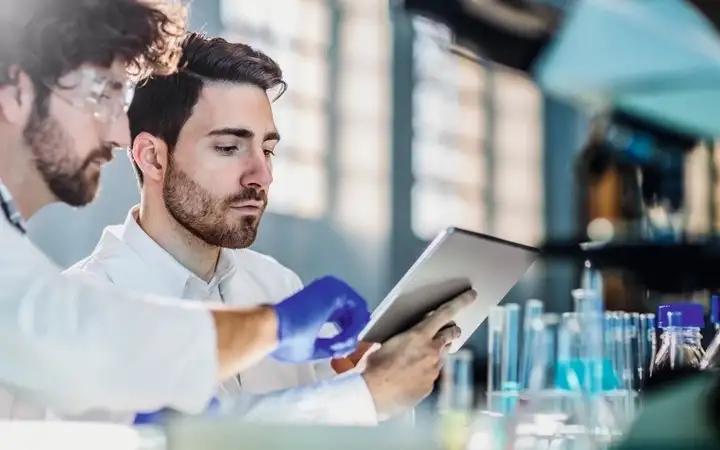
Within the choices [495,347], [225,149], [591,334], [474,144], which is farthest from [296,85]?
[591,334]

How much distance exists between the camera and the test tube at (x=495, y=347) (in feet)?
6.93

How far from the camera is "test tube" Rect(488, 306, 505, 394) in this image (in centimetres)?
211

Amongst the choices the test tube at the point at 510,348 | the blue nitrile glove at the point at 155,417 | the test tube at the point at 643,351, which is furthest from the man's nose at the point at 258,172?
the test tube at the point at 643,351

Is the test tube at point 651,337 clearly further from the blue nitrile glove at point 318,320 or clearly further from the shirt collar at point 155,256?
the shirt collar at point 155,256

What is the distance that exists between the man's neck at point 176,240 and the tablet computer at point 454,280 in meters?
0.36

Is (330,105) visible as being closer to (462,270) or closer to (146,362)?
(462,270)

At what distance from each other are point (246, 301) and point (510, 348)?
1.97 ft

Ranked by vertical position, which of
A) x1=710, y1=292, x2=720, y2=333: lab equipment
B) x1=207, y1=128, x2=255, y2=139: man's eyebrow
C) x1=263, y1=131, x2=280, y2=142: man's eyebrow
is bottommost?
x1=710, y1=292, x2=720, y2=333: lab equipment

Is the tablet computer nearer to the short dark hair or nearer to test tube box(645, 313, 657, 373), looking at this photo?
test tube box(645, 313, 657, 373)

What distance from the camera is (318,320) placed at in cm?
180

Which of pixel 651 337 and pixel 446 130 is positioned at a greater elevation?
pixel 446 130

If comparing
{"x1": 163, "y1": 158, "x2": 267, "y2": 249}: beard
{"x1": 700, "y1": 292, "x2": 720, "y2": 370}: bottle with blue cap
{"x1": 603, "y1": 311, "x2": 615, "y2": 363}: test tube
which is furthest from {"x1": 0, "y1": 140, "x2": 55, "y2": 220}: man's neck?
{"x1": 700, "y1": 292, "x2": 720, "y2": 370}: bottle with blue cap

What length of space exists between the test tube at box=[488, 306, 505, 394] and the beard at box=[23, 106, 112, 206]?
84 centimetres

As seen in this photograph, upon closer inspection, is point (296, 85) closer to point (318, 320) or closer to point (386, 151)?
point (386, 151)
